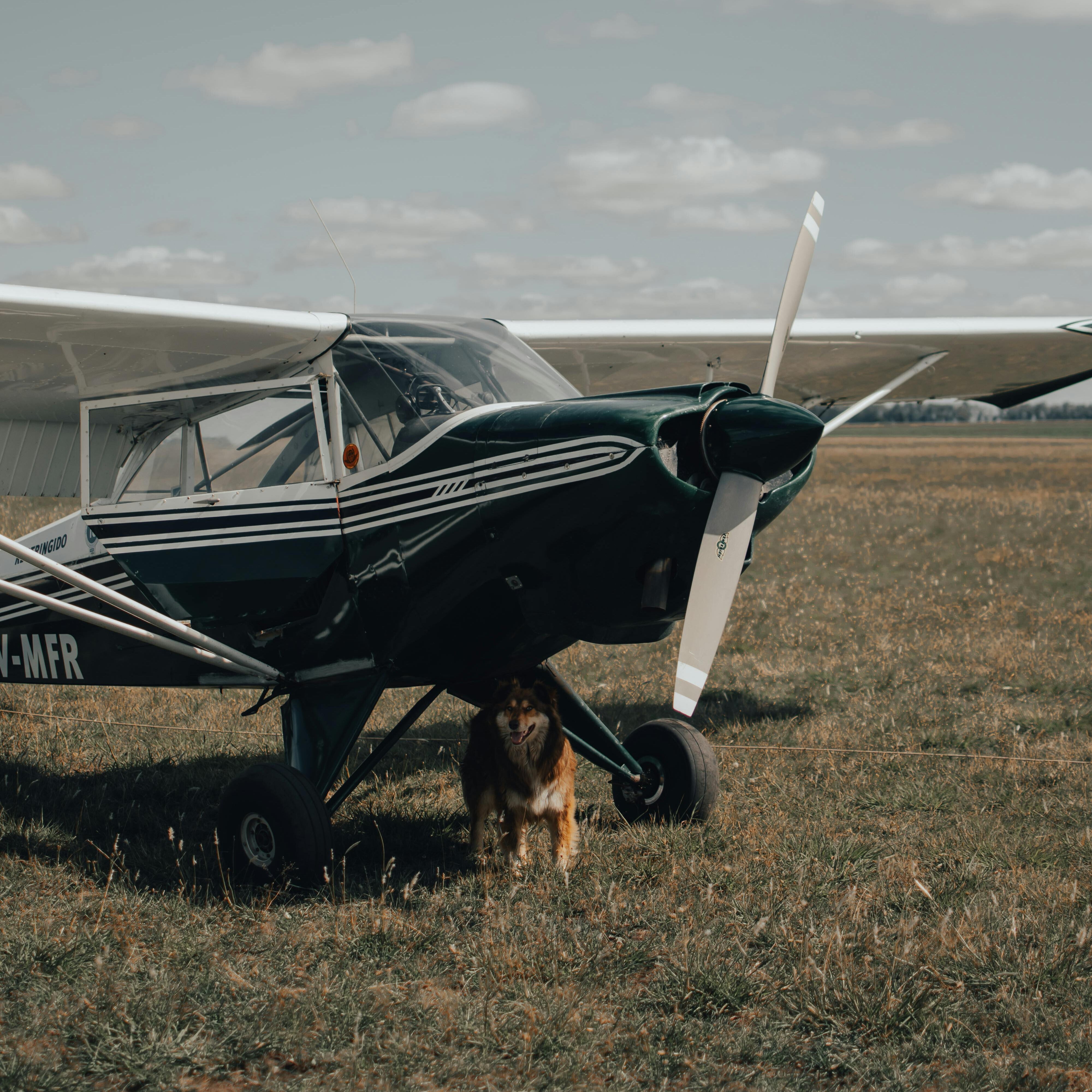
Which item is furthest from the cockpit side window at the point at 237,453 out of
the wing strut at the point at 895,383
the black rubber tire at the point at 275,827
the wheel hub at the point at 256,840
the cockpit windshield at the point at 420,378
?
the wing strut at the point at 895,383

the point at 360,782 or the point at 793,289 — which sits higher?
the point at 793,289

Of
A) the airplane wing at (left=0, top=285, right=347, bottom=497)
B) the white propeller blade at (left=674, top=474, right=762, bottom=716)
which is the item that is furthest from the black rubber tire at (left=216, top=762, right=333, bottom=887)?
the airplane wing at (left=0, top=285, right=347, bottom=497)

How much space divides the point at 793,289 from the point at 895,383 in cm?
370

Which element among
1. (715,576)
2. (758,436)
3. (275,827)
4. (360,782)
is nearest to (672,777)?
(360,782)

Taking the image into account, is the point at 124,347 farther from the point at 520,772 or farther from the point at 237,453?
the point at 520,772

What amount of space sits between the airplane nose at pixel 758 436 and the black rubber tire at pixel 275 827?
2.42 metres

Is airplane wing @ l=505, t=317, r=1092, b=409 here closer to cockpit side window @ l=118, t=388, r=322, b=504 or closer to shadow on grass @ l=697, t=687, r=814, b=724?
cockpit side window @ l=118, t=388, r=322, b=504

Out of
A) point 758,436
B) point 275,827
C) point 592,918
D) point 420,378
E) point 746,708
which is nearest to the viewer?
point 758,436

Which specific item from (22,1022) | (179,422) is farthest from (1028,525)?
(22,1022)

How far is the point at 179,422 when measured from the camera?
5926mm

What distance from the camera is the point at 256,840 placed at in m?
5.06

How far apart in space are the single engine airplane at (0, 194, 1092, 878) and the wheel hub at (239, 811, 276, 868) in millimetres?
13

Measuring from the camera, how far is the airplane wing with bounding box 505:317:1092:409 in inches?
284

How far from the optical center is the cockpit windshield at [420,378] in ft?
16.1
